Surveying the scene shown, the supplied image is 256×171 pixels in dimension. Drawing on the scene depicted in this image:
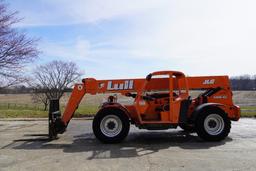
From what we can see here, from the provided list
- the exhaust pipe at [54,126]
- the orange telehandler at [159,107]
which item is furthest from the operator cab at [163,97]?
the exhaust pipe at [54,126]

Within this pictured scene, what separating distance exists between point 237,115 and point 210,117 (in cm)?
125

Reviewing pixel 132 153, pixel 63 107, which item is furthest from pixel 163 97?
pixel 63 107

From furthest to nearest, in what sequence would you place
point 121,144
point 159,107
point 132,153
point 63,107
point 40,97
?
point 40,97, point 63,107, point 159,107, point 121,144, point 132,153

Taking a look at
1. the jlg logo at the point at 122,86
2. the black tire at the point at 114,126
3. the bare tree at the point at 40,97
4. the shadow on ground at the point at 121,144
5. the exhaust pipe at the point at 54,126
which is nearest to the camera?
the shadow on ground at the point at 121,144

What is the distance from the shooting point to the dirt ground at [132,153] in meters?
7.16

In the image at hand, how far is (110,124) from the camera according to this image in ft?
33.8

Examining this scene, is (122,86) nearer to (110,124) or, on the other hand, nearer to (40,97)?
(110,124)

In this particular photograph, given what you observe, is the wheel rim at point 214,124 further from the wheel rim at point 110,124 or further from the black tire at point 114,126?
the wheel rim at point 110,124

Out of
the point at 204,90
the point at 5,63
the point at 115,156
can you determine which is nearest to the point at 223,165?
the point at 115,156

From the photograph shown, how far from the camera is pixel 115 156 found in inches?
321

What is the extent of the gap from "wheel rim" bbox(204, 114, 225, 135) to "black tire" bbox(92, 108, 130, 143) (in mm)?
2427

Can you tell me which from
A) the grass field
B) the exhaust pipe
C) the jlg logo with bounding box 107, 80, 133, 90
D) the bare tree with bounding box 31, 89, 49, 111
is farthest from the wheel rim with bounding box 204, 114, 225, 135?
the bare tree with bounding box 31, 89, 49, 111

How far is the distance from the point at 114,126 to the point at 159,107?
1645 millimetres

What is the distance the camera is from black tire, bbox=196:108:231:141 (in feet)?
33.7
